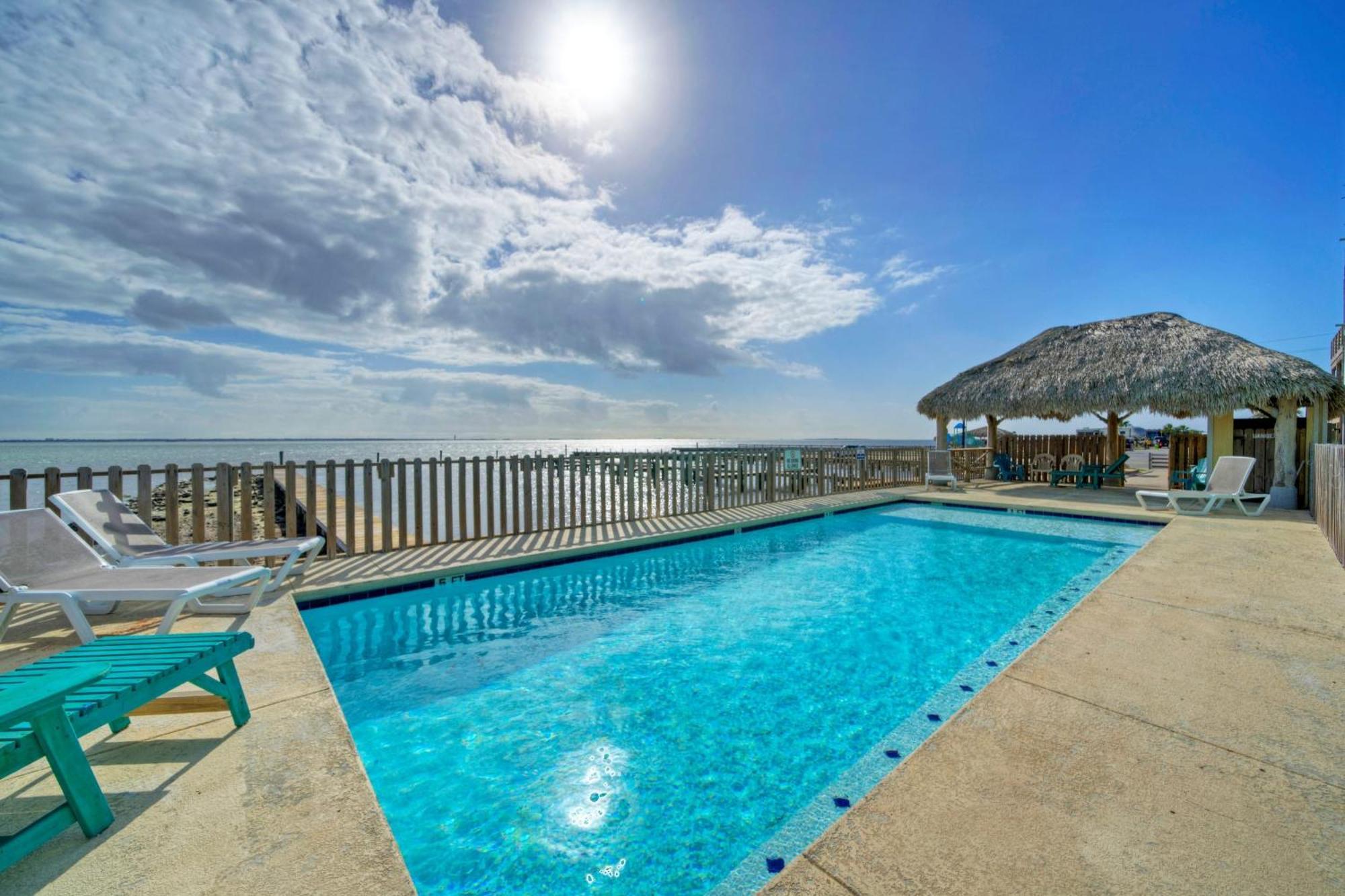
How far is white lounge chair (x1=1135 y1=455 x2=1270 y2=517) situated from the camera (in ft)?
26.8

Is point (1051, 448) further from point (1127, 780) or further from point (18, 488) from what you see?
point (18, 488)

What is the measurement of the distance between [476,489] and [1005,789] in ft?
19.5

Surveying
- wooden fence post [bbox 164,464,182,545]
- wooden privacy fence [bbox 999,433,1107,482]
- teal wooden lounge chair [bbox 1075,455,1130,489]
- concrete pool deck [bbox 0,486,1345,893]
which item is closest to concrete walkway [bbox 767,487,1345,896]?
concrete pool deck [bbox 0,486,1345,893]

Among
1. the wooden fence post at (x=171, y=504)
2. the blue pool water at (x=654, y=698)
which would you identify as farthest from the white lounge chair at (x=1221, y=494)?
the wooden fence post at (x=171, y=504)

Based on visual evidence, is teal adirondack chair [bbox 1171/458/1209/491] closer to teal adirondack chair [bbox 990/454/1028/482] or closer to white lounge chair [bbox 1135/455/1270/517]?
white lounge chair [bbox 1135/455/1270/517]

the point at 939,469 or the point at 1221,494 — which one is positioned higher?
the point at 939,469

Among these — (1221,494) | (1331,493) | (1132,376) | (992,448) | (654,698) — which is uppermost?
(1132,376)

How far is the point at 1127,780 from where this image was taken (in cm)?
177

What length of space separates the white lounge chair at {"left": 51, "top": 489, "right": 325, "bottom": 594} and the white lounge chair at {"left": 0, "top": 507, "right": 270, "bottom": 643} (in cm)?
44

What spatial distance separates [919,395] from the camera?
1481 cm

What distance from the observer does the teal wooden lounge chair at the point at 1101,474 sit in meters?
12.0

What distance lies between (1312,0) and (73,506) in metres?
14.5

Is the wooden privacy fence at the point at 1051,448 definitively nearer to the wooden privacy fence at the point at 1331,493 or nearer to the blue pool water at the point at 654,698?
the wooden privacy fence at the point at 1331,493

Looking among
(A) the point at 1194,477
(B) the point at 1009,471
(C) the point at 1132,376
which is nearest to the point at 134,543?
(C) the point at 1132,376
